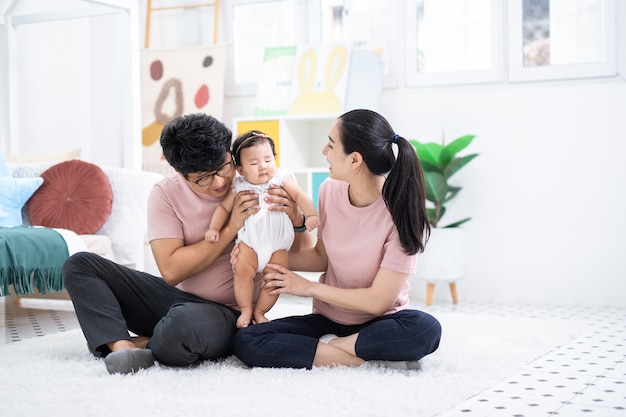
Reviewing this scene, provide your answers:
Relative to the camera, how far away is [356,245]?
90.8 inches

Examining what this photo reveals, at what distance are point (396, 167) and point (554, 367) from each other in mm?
811

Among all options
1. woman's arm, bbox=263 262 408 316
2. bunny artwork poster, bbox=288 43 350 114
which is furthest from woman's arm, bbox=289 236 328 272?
bunny artwork poster, bbox=288 43 350 114

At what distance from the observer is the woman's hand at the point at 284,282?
2299 mm

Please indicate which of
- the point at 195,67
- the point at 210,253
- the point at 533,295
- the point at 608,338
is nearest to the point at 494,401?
the point at 210,253

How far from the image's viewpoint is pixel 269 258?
2.35m

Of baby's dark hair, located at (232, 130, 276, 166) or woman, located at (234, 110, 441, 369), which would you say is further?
baby's dark hair, located at (232, 130, 276, 166)

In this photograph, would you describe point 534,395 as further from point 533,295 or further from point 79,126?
point 79,126

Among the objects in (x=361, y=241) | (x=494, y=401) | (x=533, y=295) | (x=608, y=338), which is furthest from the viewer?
(x=533, y=295)

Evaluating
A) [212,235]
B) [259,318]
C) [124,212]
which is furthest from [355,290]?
[124,212]

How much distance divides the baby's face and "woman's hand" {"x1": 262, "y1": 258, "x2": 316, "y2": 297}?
0.25m

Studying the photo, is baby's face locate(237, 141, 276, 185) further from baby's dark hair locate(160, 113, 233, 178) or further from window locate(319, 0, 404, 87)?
window locate(319, 0, 404, 87)

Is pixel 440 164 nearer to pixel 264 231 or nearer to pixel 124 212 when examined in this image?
pixel 124 212

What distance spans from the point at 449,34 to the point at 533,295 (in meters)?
1.41

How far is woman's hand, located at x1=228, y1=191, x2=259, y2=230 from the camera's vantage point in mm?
2330
